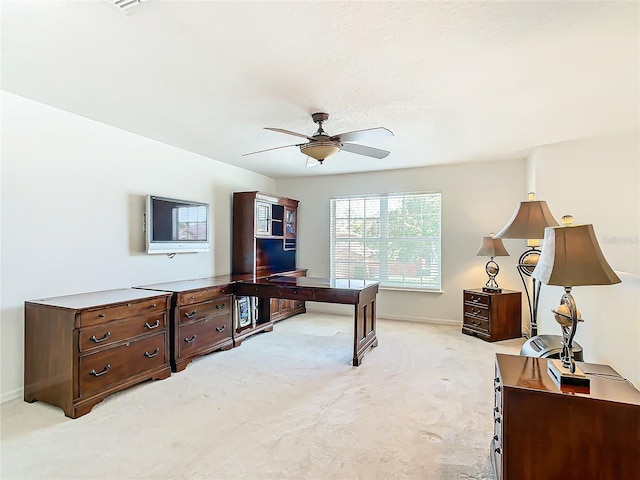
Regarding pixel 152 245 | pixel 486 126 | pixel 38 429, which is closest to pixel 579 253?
pixel 486 126

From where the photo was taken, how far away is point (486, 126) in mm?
3506

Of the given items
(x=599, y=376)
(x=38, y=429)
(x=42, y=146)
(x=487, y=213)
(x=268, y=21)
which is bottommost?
(x=38, y=429)

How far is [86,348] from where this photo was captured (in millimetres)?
2617

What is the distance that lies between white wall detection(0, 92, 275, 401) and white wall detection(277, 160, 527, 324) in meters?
2.53

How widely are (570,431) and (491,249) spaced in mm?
3583

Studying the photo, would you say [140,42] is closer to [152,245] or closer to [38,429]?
[152,245]

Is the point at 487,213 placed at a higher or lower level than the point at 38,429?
higher

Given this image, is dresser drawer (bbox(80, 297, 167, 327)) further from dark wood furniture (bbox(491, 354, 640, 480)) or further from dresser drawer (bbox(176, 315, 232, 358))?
dark wood furniture (bbox(491, 354, 640, 480))

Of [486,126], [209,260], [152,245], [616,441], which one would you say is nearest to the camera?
[616,441]

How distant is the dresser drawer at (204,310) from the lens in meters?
3.52

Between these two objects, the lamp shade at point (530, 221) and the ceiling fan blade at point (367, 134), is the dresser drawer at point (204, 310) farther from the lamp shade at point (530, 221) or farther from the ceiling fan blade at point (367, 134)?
the lamp shade at point (530, 221)

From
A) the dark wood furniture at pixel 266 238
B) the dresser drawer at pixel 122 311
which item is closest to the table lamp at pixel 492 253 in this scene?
the dark wood furniture at pixel 266 238

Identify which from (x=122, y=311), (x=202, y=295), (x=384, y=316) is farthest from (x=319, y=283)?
(x=384, y=316)

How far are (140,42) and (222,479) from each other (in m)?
2.50
